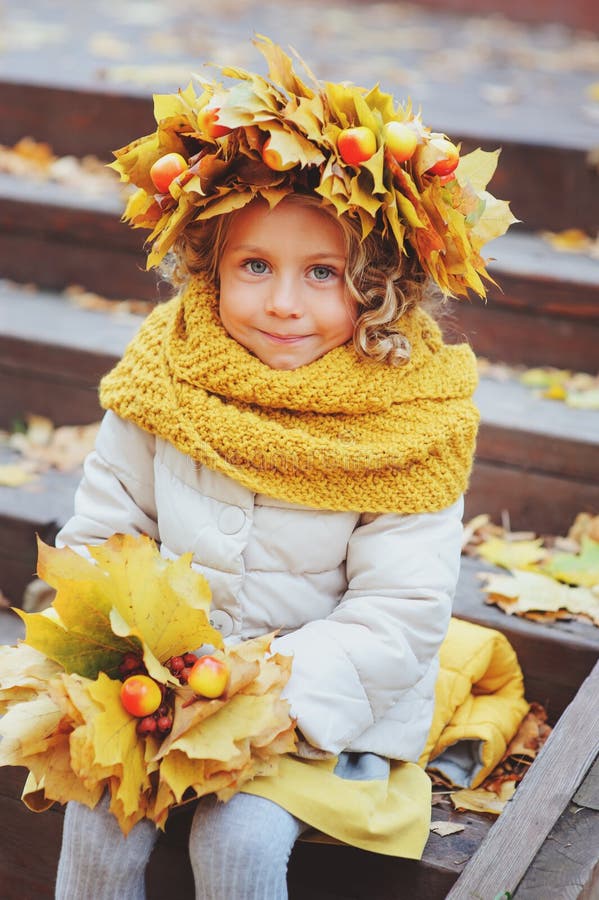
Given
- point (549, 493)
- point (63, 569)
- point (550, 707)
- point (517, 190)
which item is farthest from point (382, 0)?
point (63, 569)

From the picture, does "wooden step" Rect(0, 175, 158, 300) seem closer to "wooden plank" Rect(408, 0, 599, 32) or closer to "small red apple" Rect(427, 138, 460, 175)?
"small red apple" Rect(427, 138, 460, 175)

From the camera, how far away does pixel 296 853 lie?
201cm

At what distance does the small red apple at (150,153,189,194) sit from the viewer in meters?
1.87

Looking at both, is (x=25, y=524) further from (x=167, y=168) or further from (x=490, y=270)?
(x=490, y=270)

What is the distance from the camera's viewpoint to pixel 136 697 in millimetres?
1710

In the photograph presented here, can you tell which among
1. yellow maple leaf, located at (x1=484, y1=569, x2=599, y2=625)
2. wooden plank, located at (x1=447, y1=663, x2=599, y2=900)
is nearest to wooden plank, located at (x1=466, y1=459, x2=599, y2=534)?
yellow maple leaf, located at (x1=484, y1=569, x2=599, y2=625)

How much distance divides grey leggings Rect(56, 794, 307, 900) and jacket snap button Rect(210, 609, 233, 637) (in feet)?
1.07

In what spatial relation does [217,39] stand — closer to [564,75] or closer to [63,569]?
[564,75]

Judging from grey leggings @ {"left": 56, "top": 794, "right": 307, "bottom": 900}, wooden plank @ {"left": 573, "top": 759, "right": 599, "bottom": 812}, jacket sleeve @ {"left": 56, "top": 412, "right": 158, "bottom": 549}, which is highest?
jacket sleeve @ {"left": 56, "top": 412, "right": 158, "bottom": 549}

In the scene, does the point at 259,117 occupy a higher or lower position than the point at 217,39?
lower

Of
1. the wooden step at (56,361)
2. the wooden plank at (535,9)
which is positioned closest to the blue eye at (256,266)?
the wooden step at (56,361)

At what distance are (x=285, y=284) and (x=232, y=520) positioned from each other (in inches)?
17.0

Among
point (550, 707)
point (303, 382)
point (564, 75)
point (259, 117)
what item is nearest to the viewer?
point (259, 117)

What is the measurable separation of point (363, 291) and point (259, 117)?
348mm
